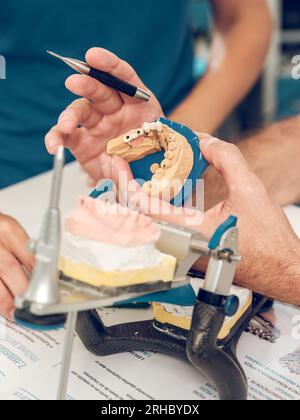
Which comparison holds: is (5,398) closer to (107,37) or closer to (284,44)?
(107,37)

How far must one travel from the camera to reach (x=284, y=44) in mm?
Answer: 2480

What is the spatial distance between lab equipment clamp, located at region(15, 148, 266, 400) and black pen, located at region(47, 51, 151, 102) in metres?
0.28

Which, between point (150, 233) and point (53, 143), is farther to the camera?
point (53, 143)

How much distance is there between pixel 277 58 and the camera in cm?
242

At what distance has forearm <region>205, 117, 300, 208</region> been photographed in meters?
1.07

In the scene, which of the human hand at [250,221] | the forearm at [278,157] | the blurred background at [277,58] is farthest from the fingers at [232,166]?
the blurred background at [277,58]

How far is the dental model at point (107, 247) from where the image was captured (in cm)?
52

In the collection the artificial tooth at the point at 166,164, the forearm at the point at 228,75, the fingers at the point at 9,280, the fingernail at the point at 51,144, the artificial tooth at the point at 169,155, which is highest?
the forearm at the point at 228,75

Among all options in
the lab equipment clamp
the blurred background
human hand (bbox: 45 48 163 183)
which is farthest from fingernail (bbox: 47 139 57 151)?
the blurred background

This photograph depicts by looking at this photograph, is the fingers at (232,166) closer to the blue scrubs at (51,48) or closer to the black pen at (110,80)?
the black pen at (110,80)

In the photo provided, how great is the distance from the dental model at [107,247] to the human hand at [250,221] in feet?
0.41

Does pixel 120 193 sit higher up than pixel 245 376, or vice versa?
pixel 120 193

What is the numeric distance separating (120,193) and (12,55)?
1.88ft

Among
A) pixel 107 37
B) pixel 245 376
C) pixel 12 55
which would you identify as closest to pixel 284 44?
pixel 107 37
